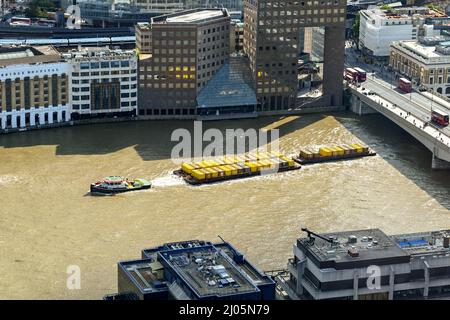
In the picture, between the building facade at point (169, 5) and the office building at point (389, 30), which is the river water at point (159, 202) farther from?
the building facade at point (169, 5)

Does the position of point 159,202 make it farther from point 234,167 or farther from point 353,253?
point 353,253

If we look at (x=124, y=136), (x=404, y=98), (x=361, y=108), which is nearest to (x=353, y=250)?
(x=124, y=136)

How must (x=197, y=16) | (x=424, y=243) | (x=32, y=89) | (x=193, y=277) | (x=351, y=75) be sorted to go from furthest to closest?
1. (x=351, y=75)
2. (x=197, y=16)
3. (x=32, y=89)
4. (x=424, y=243)
5. (x=193, y=277)

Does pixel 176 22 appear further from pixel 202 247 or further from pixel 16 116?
pixel 202 247

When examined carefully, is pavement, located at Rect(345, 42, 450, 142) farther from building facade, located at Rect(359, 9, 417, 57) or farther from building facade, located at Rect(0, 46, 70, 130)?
building facade, located at Rect(0, 46, 70, 130)

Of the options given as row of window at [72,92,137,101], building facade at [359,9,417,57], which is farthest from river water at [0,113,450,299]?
building facade at [359,9,417,57]

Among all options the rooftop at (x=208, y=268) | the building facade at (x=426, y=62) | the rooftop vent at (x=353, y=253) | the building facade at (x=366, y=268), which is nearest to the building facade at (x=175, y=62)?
the building facade at (x=426, y=62)
